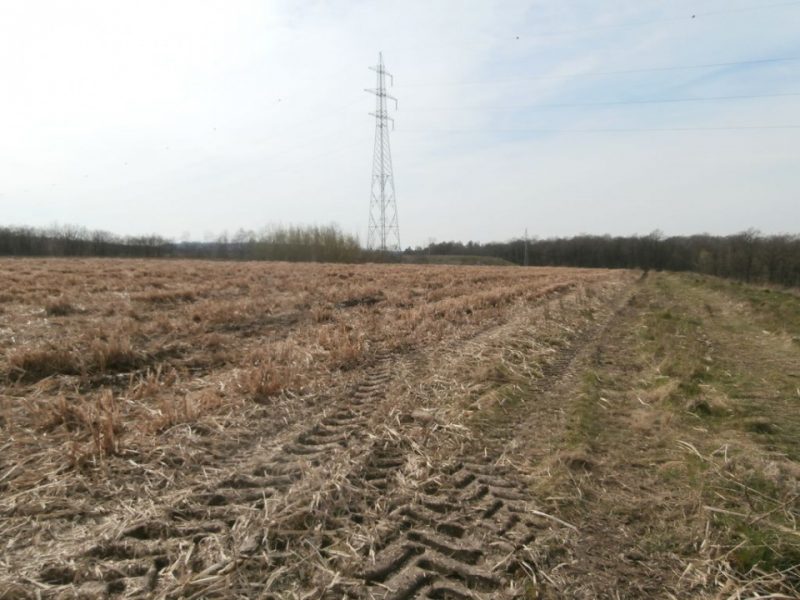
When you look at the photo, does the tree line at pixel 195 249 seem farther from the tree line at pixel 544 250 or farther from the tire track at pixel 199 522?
the tire track at pixel 199 522

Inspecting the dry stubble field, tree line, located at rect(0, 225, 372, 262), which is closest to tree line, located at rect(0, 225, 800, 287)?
tree line, located at rect(0, 225, 372, 262)

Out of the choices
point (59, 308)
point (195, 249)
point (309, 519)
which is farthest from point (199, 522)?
point (195, 249)

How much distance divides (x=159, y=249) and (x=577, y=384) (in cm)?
9297

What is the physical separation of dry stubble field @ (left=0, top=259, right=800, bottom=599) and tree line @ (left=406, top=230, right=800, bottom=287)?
2463 inches

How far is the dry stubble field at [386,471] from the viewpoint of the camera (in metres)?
2.85

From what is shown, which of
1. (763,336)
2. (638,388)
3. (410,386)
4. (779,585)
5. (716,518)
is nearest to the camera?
(779,585)

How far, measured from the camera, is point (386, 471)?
4086mm

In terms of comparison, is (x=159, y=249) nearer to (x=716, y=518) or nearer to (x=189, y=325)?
(x=189, y=325)

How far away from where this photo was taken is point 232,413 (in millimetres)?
5270

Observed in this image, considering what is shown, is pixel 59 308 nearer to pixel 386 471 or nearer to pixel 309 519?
pixel 386 471

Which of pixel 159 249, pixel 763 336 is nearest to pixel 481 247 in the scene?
pixel 159 249

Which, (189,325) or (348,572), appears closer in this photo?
(348,572)

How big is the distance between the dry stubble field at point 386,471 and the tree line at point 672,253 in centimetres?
6255

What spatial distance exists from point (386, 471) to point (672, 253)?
11309 centimetres
